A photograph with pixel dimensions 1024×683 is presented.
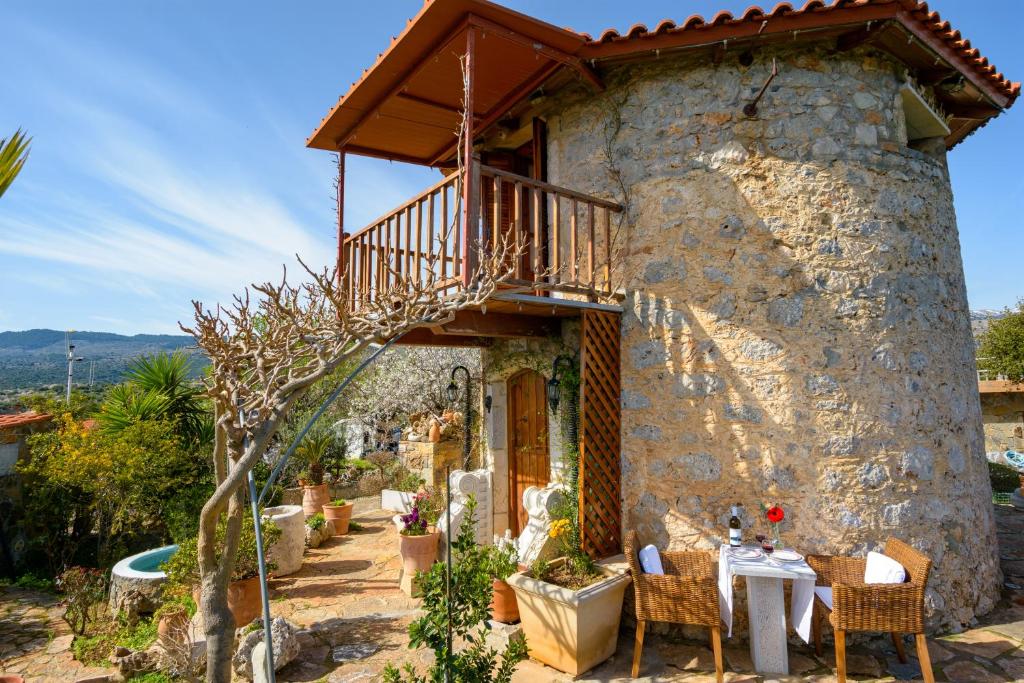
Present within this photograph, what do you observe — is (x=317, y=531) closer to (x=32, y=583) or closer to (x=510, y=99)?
(x=32, y=583)

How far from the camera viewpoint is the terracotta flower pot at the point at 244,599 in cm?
542

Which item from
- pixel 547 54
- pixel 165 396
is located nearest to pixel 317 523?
pixel 165 396

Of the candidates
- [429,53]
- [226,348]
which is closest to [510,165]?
[429,53]

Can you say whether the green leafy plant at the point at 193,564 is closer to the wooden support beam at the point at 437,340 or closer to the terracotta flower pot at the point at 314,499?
the wooden support beam at the point at 437,340

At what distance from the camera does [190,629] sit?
16.8 ft

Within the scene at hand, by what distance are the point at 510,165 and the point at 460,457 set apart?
5121mm

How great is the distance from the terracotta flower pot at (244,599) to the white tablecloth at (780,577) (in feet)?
14.6

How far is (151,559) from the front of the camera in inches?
270

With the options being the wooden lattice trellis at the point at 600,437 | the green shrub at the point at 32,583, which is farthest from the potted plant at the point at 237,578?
the green shrub at the point at 32,583

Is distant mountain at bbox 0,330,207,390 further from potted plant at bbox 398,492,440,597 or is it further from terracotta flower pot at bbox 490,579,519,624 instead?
terracotta flower pot at bbox 490,579,519,624

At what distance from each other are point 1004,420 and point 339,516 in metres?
17.7

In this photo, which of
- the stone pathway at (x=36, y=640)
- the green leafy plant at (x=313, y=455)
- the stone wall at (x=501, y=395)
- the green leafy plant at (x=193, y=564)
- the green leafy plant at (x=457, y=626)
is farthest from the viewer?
the green leafy plant at (x=313, y=455)

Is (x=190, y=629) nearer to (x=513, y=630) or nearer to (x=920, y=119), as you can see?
(x=513, y=630)

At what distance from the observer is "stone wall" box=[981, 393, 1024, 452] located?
14.8m
